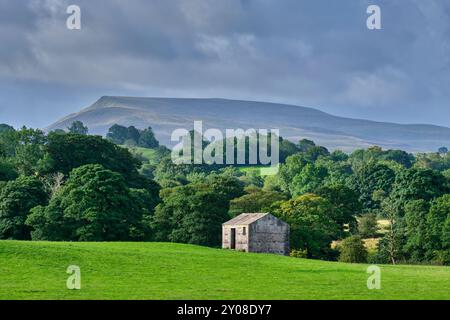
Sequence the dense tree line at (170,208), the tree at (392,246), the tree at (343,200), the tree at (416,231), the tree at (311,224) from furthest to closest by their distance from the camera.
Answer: the tree at (343,200) < the tree at (392,246) < the tree at (311,224) < the tree at (416,231) < the dense tree line at (170,208)

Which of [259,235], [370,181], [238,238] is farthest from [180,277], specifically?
[370,181]

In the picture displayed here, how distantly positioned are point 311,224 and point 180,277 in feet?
186

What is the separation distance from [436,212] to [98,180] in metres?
A: 37.8

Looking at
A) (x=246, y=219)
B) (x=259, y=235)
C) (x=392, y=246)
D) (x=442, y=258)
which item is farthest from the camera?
(x=392, y=246)

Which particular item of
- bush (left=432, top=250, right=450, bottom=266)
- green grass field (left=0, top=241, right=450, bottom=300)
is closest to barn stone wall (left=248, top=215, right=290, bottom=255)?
bush (left=432, top=250, right=450, bottom=266)

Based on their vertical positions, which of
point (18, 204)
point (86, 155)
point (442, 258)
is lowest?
point (442, 258)

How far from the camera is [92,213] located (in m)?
90.1

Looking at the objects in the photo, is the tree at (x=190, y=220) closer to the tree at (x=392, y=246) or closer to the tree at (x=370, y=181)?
the tree at (x=392, y=246)

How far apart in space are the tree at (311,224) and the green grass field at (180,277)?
31487 millimetres

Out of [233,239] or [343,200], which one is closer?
[233,239]

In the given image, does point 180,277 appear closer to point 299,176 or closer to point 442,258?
point 442,258

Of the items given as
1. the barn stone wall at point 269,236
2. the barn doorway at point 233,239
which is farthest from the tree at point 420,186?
the barn doorway at point 233,239

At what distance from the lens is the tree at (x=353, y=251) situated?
331ft
